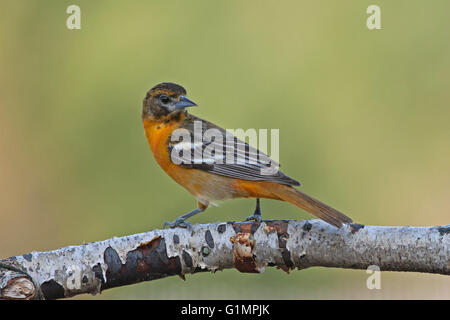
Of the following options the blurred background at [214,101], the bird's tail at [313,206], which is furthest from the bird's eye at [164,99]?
the blurred background at [214,101]

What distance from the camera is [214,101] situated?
690cm

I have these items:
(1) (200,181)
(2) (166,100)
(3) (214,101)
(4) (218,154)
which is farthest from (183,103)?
(3) (214,101)

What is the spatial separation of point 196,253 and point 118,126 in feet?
12.1

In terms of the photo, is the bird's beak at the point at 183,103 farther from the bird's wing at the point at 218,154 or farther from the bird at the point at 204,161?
the bird's wing at the point at 218,154

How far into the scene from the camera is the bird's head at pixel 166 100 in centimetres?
471

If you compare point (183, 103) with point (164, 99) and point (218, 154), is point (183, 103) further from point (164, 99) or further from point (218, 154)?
point (218, 154)

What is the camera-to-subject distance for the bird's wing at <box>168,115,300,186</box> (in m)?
4.08

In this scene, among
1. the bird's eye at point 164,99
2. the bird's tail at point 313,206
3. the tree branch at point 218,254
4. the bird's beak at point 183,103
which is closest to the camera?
the tree branch at point 218,254

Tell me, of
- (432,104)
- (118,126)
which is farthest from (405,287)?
(118,126)

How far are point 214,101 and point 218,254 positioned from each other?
3.64m

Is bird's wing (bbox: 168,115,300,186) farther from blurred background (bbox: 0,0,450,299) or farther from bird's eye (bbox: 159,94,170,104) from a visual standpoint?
blurred background (bbox: 0,0,450,299)

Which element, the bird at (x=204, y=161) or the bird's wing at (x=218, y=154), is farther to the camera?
the bird's wing at (x=218, y=154)

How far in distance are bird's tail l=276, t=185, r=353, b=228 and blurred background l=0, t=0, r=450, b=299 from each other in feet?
6.86

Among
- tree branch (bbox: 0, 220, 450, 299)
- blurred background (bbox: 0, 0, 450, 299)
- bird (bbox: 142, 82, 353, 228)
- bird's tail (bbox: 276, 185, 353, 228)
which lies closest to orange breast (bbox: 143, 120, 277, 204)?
bird (bbox: 142, 82, 353, 228)
